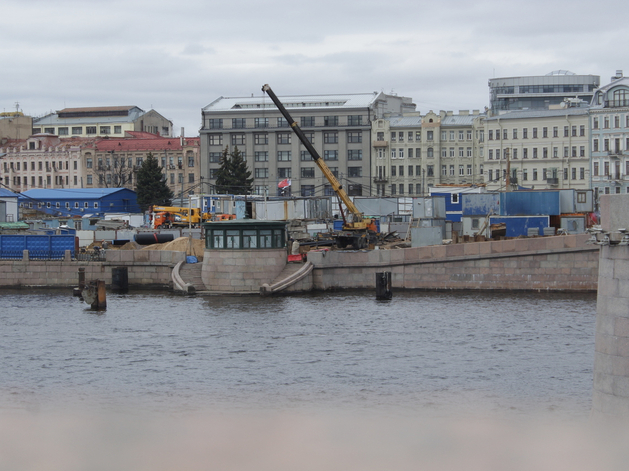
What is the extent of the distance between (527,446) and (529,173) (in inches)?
3000

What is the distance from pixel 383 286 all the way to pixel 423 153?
5522 cm

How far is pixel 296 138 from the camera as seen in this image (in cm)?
9725

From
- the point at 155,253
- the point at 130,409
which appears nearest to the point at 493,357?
the point at 130,409

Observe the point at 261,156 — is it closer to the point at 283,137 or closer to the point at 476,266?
the point at 283,137

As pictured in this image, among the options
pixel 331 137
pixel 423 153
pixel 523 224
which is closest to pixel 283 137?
pixel 331 137

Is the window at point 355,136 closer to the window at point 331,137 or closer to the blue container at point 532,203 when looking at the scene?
the window at point 331,137

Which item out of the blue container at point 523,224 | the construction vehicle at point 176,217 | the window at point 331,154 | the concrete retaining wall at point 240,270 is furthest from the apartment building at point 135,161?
the concrete retaining wall at point 240,270

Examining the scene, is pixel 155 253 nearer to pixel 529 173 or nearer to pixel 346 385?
pixel 346 385

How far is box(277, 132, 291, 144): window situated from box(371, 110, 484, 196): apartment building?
9.41 m

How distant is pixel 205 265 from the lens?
44.4 metres

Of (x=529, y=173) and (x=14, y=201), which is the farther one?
(x=529, y=173)

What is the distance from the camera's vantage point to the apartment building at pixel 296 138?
315 feet

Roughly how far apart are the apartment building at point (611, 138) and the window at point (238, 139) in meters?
37.3

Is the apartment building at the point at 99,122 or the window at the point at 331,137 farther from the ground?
the apartment building at the point at 99,122
